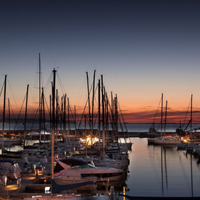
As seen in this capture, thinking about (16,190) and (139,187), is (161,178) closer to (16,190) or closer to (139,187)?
(139,187)

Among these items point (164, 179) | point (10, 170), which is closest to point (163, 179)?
point (164, 179)

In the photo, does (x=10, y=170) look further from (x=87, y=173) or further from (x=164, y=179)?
(x=164, y=179)

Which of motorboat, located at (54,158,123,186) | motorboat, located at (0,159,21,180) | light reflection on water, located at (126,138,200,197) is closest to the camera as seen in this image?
motorboat, located at (54,158,123,186)

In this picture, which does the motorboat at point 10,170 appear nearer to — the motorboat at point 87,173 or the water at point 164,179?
the motorboat at point 87,173

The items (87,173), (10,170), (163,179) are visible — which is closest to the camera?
(87,173)

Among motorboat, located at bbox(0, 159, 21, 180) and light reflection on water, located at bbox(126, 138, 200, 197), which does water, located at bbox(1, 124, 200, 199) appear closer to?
light reflection on water, located at bbox(126, 138, 200, 197)

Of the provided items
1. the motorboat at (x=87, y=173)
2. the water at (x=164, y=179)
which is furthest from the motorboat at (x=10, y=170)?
the water at (x=164, y=179)

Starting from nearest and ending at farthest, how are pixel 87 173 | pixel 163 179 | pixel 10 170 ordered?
pixel 87 173 < pixel 10 170 < pixel 163 179

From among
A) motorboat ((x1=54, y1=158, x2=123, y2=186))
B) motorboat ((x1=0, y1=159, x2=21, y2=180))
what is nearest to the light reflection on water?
→ motorboat ((x1=54, y1=158, x2=123, y2=186))

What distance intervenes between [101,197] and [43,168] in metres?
13.6

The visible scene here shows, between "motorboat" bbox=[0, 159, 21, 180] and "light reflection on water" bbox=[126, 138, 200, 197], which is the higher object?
"motorboat" bbox=[0, 159, 21, 180]

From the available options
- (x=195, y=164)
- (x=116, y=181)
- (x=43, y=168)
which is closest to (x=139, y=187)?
(x=116, y=181)

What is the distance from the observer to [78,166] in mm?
24469

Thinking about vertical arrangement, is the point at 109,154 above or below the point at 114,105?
below
